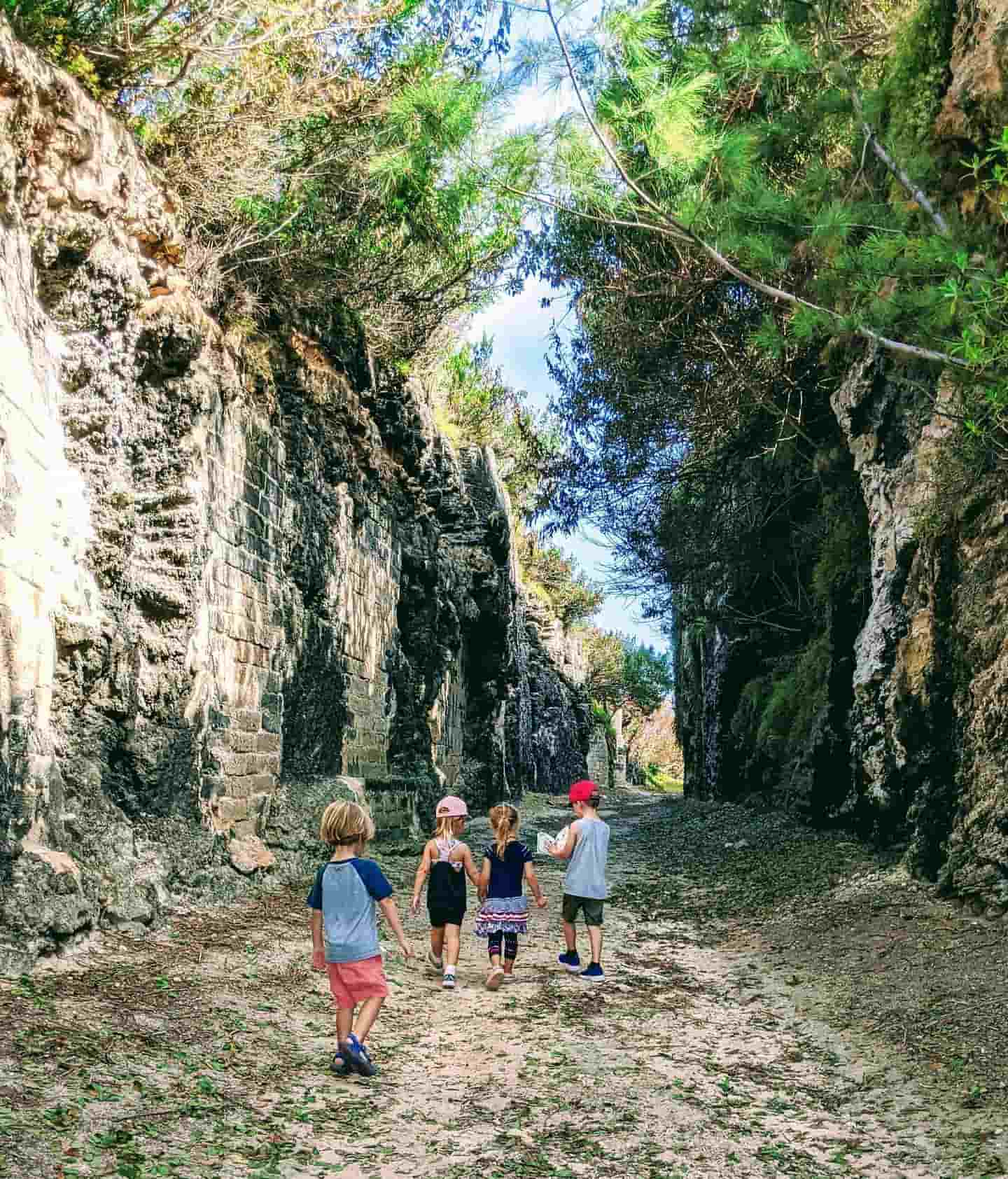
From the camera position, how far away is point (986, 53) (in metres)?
7.49

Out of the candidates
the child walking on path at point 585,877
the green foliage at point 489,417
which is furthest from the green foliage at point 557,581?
the child walking on path at point 585,877

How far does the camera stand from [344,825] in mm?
4492

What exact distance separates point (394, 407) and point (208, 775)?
22.7 feet

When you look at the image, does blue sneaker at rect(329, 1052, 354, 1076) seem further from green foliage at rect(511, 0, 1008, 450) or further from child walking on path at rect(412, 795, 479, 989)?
green foliage at rect(511, 0, 1008, 450)

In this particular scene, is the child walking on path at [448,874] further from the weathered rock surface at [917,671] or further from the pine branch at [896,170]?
the pine branch at [896,170]

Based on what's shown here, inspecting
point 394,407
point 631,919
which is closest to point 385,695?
point 394,407

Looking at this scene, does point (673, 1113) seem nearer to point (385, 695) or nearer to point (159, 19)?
point (159, 19)

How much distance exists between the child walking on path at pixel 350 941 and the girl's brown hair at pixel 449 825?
157 centimetres

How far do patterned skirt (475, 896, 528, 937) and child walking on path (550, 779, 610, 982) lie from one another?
1.00 ft

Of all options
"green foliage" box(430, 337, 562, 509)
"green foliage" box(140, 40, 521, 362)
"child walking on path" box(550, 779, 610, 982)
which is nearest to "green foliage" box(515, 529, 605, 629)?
"green foliage" box(430, 337, 562, 509)

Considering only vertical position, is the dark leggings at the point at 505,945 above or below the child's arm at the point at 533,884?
below

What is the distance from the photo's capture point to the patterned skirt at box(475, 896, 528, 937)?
611 centimetres

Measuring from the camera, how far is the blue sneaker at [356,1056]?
432 centimetres

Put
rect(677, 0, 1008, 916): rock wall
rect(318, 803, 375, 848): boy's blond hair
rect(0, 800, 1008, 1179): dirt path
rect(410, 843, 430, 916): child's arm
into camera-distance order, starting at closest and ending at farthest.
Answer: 1. rect(0, 800, 1008, 1179): dirt path
2. rect(318, 803, 375, 848): boy's blond hair
3. rect(410, 843, 430, 916): child's arm
4. rect(677, 0, 1008, 916): rock wall
